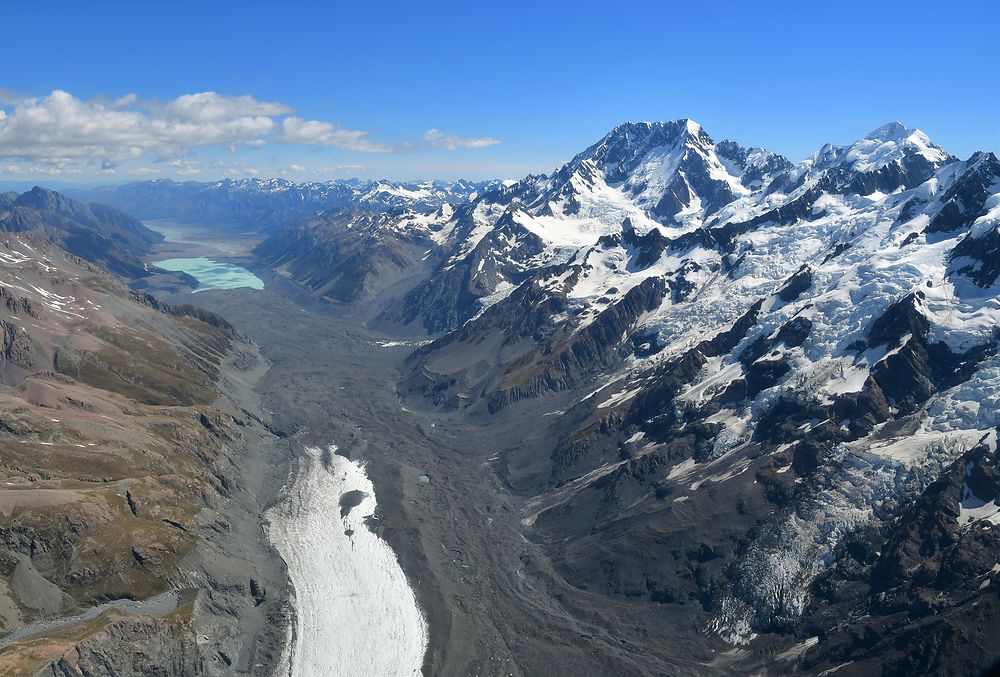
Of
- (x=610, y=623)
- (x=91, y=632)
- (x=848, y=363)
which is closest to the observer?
(x=91, y=632)

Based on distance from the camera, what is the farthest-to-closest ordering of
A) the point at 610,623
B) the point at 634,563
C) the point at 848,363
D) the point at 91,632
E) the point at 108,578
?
the point at 848,363 < the point at 634,563 < the point at 610,623 < the point at 108,578 < the point at 91,632

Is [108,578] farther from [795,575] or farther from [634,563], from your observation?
[795,575]

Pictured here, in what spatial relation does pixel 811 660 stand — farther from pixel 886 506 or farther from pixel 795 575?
pixel 886 506

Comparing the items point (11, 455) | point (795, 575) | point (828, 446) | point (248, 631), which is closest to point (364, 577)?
point (248, 631)

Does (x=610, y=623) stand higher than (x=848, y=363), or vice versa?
(x=848, y=363)

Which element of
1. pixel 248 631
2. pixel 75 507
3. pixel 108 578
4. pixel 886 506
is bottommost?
pixel 248 631

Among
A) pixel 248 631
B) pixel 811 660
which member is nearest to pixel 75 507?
pixel 248 631

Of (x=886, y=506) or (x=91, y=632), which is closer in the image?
(x=91, y=632)
